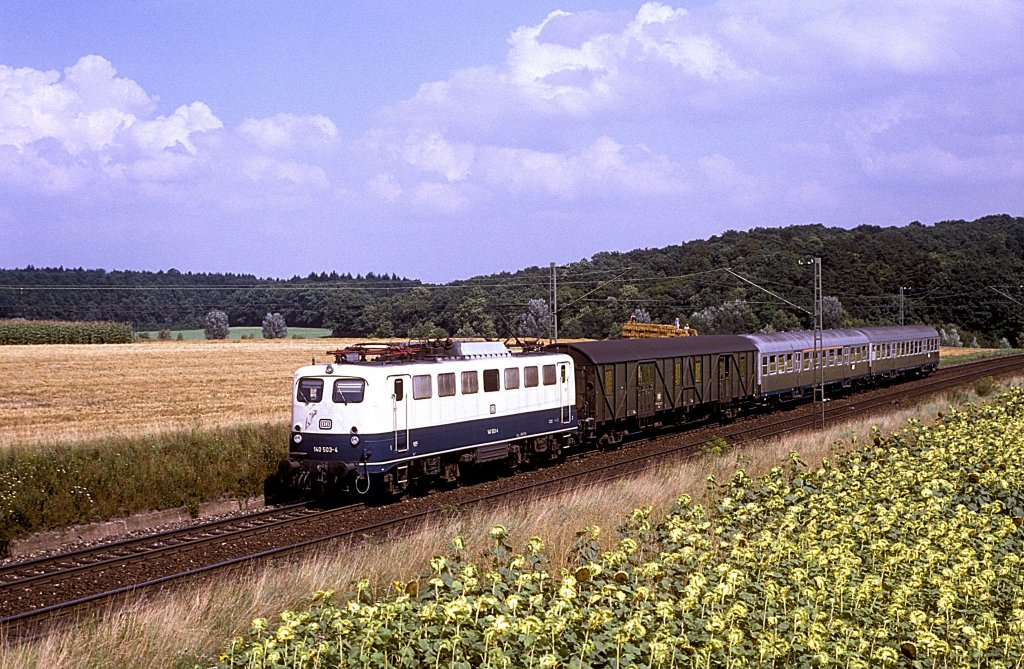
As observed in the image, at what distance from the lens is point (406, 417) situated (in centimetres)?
2045

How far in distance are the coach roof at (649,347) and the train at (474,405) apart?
2.3 inches

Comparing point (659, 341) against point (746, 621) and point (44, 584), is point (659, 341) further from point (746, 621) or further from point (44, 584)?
point (746, 621)

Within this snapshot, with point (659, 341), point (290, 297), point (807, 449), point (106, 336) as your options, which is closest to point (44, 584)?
point (807, 449)

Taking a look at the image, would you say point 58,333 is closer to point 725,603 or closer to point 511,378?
point 511,378

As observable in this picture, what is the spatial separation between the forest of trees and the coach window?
48.4 meters

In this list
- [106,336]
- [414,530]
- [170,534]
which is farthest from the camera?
[106,336]

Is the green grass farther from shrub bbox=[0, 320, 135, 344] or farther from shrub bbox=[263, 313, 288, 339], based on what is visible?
shrub bbox=[0, 320, 135, 344]

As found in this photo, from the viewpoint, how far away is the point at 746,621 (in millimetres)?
8109

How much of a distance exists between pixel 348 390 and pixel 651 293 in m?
73.6

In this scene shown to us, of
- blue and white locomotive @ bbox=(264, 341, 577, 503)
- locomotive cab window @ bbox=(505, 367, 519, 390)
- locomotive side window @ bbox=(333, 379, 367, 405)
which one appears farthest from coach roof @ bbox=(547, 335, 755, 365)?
locomotive side window @ bbox=(333, 379, 367, 405)

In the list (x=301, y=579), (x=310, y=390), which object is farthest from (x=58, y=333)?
(x=301, y=579)

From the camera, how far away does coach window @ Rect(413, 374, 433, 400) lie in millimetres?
20670

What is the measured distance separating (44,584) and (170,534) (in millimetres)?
3146

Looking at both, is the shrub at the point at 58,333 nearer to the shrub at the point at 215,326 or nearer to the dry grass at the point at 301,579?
the shrub at the point at 215,326
